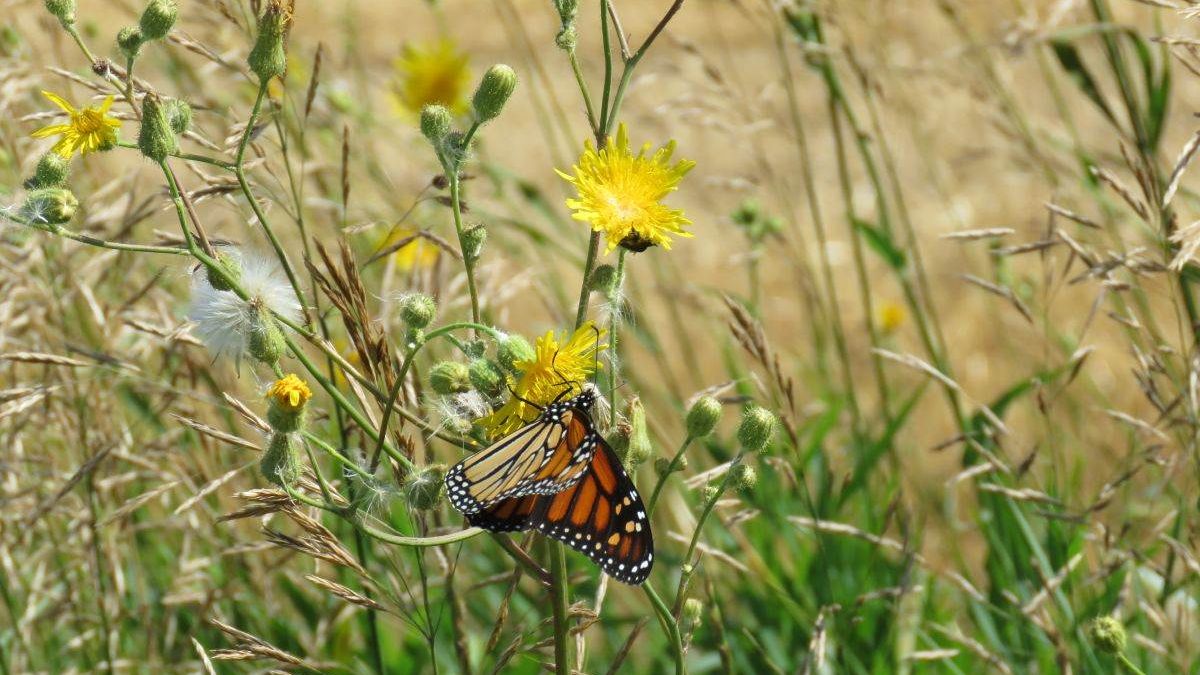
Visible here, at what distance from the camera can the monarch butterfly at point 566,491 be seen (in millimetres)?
1604

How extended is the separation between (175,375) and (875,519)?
168cm

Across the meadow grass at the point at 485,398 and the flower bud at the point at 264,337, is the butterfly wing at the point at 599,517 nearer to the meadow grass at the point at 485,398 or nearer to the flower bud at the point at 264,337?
the meadow grass at the point at 485,398

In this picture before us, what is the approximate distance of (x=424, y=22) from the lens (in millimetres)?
8336

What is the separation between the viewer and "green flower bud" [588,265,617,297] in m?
1.67

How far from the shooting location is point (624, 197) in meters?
1.67

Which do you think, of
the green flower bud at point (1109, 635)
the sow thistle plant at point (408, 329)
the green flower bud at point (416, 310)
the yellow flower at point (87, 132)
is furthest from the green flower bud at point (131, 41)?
the green flower bud at point (1109, 635)

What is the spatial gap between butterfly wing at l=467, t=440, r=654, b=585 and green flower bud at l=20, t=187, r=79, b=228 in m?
0.65

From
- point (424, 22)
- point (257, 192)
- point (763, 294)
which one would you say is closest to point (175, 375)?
point (257, 192)

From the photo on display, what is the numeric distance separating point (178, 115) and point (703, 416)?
82cm

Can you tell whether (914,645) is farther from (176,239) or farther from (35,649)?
(35,649)

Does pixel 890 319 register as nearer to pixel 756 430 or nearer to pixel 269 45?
pixel 756 430

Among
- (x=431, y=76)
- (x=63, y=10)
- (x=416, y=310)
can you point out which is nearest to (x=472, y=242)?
(x=416, y=310)

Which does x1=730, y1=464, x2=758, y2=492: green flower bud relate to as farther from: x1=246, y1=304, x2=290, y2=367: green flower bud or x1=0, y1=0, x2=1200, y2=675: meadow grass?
x1=246, y1=304, x2=290, y2=367: green flower bud

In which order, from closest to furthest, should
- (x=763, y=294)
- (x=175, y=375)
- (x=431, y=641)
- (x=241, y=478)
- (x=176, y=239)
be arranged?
(x=431, y=641) < (x=176, y=239) < (x=175, y=375) < (x=241, y=478) < (x=763, y=294)
